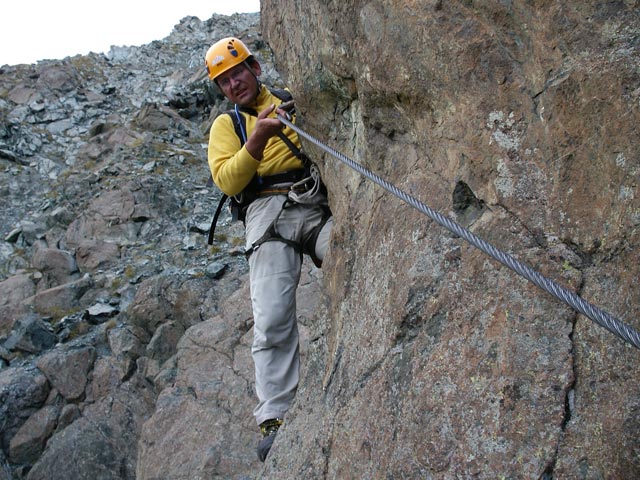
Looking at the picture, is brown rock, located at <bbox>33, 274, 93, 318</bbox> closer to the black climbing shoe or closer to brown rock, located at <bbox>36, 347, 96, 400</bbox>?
brown rock, located at <bbox>36, 347, 96, 400</bbox>

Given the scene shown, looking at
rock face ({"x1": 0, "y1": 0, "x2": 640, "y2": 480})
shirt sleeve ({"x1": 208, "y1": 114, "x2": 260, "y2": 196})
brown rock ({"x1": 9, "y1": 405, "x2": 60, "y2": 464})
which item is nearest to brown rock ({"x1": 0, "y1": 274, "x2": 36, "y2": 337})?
brown rock ({"x1": 9, "y1": 405, "x2": 60, "y2": 464})

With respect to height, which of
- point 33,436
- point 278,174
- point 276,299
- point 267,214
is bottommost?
point 33,436

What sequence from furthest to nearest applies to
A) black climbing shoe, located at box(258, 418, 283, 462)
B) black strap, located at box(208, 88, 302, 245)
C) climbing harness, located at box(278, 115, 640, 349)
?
black strap, located at box(208, 88, 302, 245), black climbing shoe, located at box(258, 418, 283, 462), climbing harness, located at box(278, 115, 640, 349)

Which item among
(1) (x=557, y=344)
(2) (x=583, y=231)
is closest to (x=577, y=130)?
(2) (x=583, y=231)

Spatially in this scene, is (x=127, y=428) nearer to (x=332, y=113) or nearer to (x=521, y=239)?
(x=332, y=113)

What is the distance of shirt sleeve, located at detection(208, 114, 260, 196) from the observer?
571 cm

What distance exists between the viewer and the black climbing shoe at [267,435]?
534cm

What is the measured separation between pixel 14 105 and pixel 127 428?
95.9ft

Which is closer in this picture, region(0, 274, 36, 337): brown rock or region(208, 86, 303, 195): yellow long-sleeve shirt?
region(208, 86, 303, 195): yellow long-sleeve shirt

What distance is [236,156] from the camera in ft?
18.8

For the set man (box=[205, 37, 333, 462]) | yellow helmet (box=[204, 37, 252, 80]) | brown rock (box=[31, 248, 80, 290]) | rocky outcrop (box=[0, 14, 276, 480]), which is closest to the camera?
man (box=[205, 37, 333, 462])

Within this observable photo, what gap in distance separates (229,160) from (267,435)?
98.0 inches

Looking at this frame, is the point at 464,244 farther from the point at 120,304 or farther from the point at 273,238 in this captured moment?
the point at 120,304

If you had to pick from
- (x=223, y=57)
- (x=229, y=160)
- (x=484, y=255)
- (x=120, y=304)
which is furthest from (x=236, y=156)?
(x=120, y=304)
